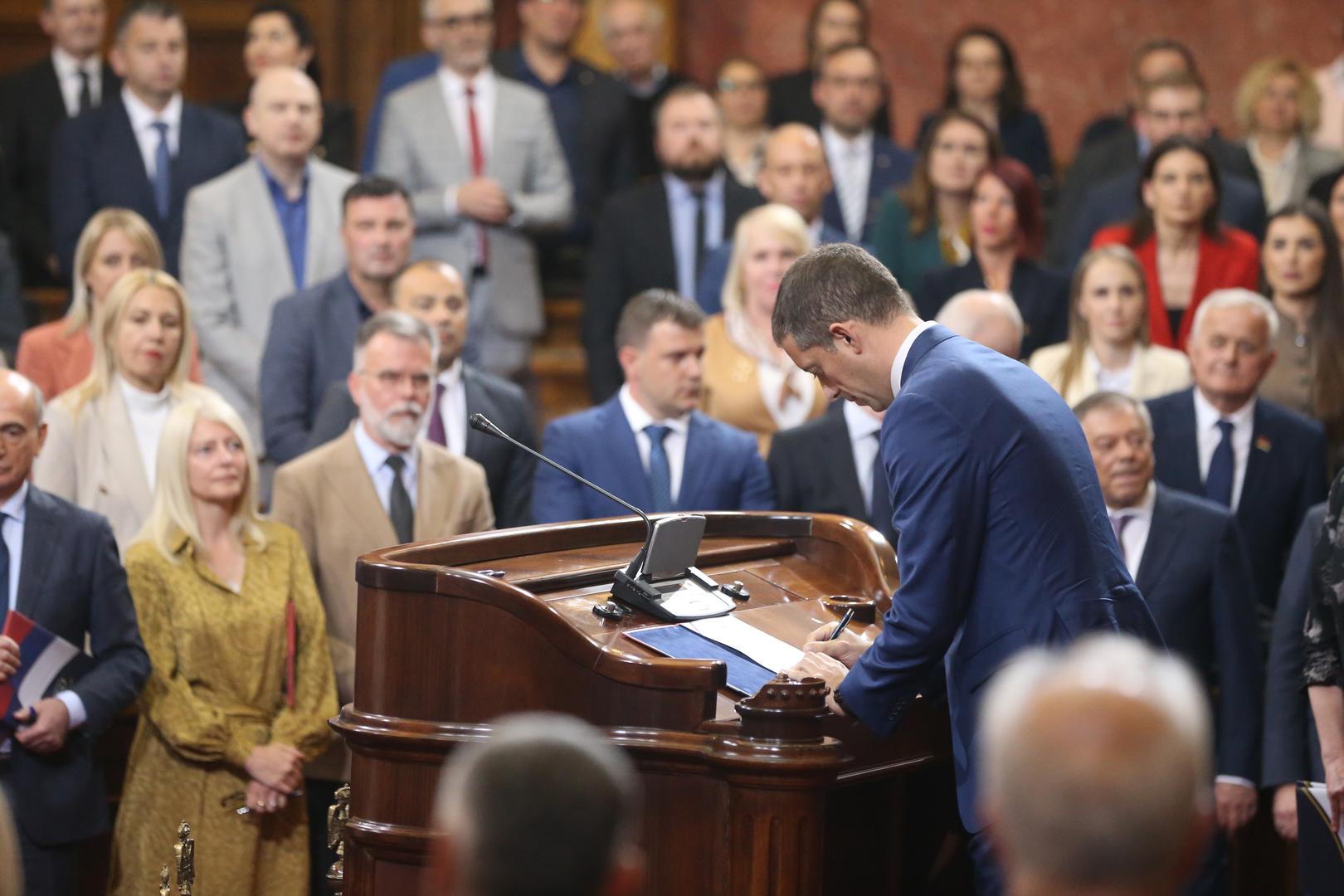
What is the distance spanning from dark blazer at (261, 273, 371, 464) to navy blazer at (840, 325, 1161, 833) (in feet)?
8.86

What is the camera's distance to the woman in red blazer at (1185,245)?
5840mm

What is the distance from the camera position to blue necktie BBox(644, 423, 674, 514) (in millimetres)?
4602

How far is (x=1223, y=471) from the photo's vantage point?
4.96m

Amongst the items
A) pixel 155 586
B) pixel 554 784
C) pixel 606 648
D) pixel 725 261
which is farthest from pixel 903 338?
pixel 725 261

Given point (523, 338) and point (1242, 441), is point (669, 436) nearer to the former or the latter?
point (1242, 441)

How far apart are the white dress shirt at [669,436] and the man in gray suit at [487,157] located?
1.79 m

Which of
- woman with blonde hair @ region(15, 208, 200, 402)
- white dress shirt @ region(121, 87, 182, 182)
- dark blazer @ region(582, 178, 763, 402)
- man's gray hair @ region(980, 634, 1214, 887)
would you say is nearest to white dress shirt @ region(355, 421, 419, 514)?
woman with blonde hair @ region(15, 208, 200, 402)

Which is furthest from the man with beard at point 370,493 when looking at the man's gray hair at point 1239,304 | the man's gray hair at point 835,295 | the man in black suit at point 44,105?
the man in black suit at point 44,105

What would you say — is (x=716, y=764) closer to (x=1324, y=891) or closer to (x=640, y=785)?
(x=640, y=785)

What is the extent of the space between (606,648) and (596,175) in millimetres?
4433

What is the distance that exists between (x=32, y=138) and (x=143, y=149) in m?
0.71

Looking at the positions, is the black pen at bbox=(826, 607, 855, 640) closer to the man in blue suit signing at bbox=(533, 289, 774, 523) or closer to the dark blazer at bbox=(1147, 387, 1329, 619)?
the man in blue suit signing at bbox=(533, 289, 774, 523)

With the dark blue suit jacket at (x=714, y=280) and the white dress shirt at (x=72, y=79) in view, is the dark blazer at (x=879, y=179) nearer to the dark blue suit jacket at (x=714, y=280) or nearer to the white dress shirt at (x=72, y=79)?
the dark blue suit jacket at (x=714, y=280)

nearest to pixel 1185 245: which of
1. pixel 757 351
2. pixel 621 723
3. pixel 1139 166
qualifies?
pixel 1139 166
